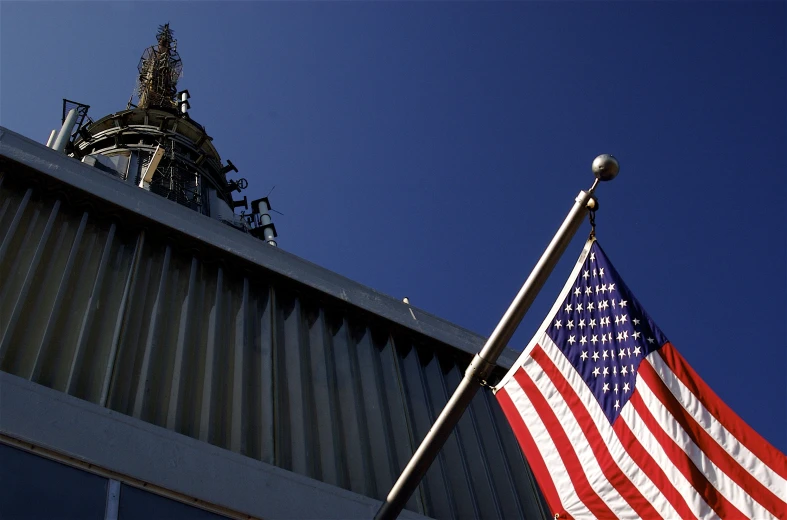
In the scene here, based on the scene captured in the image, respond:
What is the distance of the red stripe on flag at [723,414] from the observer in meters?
7.08

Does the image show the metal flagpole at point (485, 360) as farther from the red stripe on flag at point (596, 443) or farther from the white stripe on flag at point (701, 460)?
the white stripe on flag at point (701, 460)

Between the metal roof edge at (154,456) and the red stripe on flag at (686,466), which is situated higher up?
the metal roof edge at (154,456)

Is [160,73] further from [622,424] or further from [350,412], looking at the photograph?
[622,424]

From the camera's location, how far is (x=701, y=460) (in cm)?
723

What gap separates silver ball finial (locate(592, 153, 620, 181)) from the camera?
747 centimetres

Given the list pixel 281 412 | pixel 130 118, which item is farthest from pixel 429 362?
pixel 130 118

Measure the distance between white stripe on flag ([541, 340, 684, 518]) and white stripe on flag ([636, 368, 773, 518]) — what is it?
1.07ft

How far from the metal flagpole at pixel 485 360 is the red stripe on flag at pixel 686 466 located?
4.30 ft

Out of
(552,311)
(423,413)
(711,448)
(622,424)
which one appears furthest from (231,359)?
(711,448)

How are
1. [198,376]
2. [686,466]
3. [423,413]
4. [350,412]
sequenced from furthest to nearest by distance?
1. [423,413]
2. [350,412]
3. [198,376]
4. [686,466]

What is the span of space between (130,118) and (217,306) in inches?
669

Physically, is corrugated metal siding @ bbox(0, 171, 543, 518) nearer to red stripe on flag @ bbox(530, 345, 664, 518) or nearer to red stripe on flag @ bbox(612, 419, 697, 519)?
red stripe on flag @ bbox(530, 345, 664, 518)

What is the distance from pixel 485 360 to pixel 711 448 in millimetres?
2012

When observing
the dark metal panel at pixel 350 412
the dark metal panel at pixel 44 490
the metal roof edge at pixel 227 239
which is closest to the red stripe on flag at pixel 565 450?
the dark metal panel at pixel 350 412
